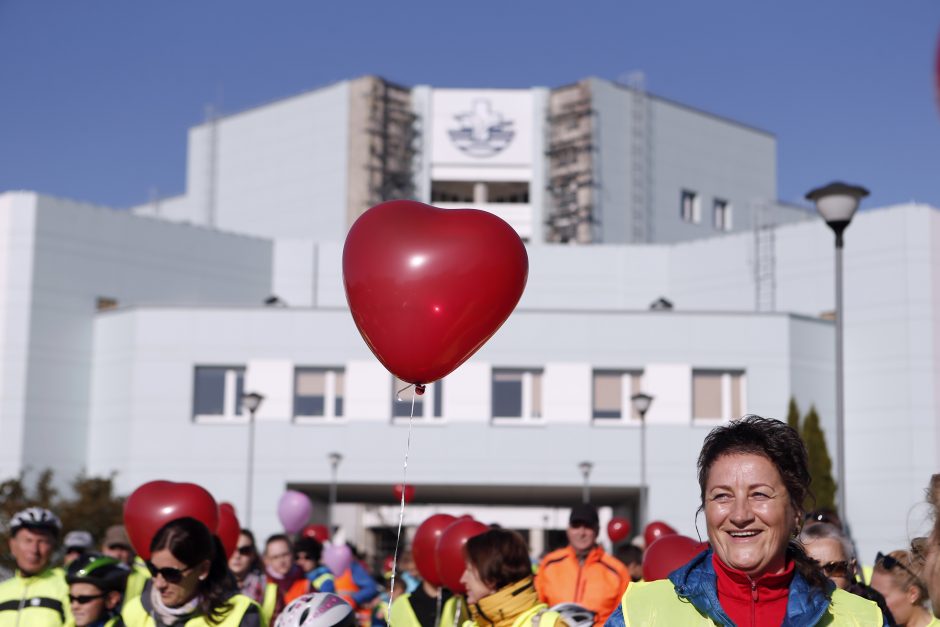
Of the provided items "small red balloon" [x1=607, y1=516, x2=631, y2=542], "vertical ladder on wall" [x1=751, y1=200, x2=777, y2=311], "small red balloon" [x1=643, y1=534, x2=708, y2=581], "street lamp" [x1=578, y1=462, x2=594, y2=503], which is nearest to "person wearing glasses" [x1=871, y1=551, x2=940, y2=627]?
"small red balloon" [x1=643, y1=534, x2=708, y2=581]

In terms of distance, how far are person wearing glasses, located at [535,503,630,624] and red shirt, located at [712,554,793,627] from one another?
6117 millimetres

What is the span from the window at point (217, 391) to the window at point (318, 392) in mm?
1660

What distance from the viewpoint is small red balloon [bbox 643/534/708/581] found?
625cm

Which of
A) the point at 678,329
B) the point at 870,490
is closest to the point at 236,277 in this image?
the point at 678,329

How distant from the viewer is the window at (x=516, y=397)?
127ft

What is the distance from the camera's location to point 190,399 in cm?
3884

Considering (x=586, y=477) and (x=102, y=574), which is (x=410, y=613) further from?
(x=586, y=477)


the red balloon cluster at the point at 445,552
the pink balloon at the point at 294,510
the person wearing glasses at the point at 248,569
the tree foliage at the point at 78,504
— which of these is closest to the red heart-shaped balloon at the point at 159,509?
the red balloon cluster at the point at 445,552

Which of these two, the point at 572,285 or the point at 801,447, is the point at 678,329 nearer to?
the point at 572,285

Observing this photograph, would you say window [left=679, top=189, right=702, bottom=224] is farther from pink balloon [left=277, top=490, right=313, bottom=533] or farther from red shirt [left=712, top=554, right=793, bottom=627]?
red shirt [left=712, top=554, right=793, bottom=627]

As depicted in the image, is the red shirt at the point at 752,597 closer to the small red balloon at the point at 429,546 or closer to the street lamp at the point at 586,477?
the small red balloon at the point at 429,546

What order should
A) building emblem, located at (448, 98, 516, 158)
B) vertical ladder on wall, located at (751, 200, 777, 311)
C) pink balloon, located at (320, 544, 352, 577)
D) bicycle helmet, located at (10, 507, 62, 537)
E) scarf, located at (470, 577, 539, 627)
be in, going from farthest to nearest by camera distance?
1. building emblem, located at (448, 98, 516, 158)
2. vertical ladder on wall, located at (751, 200, 777, 311)
3. pink balloon, located at (320, 544, 352, 577)
4. bicycle helmet, located at (10, 507, 62, 537)
5. scarf, located at (470, 577, 539, 627)

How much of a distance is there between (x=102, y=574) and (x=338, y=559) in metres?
9.48

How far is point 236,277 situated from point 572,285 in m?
12.1
